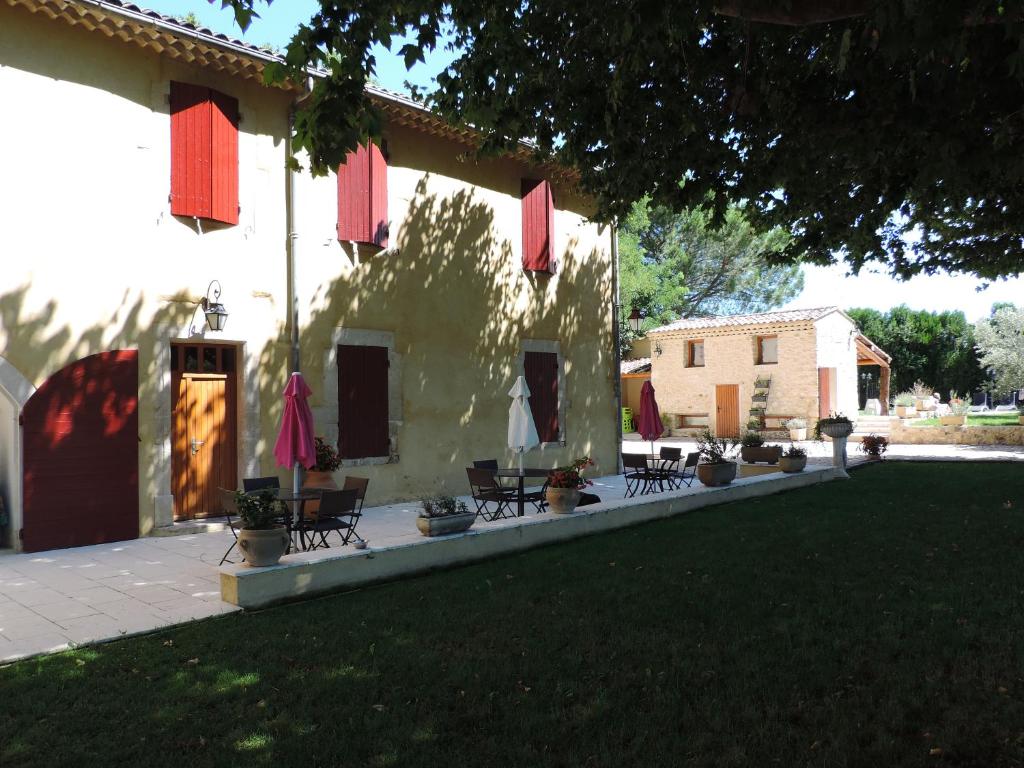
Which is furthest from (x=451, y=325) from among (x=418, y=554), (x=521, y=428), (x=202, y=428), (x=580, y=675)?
(x=580, y=675)

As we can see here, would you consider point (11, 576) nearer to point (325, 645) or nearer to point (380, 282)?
point (325, 645)

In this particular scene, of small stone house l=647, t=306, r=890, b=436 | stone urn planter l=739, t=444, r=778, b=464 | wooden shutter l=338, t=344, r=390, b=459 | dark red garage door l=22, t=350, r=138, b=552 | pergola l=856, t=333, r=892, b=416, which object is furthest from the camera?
pergola l=856, t=333, r=892, b=416

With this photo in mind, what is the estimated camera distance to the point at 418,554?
6352 millimetres

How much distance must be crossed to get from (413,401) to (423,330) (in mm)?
1129

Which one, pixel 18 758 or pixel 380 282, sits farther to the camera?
pixel 380 282

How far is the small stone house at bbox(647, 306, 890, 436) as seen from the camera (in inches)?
997

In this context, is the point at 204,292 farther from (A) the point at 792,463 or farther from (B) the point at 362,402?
(A) the point at 792,463

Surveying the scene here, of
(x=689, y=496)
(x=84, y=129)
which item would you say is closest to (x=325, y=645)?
(x=689, y=496)

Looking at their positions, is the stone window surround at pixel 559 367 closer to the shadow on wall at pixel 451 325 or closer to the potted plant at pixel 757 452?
the shadow on wall at pixel 451 325

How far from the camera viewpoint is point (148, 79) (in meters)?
8.59

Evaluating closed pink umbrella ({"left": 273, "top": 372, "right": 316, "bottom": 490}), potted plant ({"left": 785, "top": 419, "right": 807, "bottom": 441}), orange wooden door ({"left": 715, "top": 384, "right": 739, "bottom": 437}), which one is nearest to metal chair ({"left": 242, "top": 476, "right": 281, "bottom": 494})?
closed pink umbrella ({"left": 273, "top": 372, "right": 316, "bottom": 490})

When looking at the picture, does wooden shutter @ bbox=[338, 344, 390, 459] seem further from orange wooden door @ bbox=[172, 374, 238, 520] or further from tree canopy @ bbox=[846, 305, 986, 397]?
tree canopy @ bbox=[846, 305, 986, 397]

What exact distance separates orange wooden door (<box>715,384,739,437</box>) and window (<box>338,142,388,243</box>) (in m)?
19.3

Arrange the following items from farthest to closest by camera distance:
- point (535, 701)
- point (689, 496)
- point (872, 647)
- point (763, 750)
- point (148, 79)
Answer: point (689, 496) → point (148, 79) → point (872, 647) → point (535, 701) → point (763, 750)
